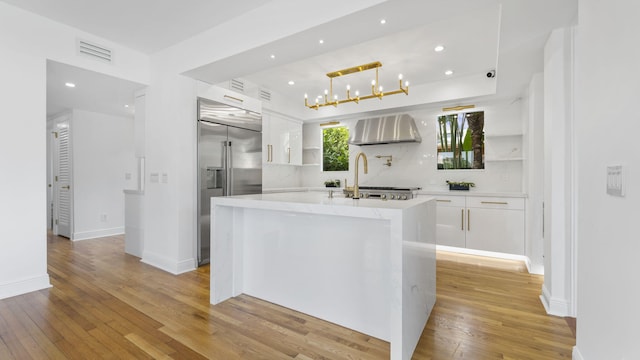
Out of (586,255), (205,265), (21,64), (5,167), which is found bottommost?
(205,265)

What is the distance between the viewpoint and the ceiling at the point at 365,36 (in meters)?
2.13

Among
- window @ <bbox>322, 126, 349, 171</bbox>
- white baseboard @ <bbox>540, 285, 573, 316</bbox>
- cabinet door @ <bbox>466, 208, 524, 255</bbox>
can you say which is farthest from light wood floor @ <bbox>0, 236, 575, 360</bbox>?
window @ <bbox>322, 126, 349, 171</bbox>

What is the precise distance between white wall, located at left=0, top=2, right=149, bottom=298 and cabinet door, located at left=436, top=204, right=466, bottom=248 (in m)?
4.75

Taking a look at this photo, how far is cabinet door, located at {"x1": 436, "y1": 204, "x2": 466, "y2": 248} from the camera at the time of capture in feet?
13.5

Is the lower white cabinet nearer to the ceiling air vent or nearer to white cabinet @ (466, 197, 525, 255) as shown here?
white cabinet @ (466, 197, 525, 255)

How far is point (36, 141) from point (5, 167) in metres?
0.34

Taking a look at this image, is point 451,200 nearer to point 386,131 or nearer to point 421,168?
point 421,168

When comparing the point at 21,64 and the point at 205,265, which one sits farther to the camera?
the point at 205,265

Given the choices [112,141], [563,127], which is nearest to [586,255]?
[563,127]

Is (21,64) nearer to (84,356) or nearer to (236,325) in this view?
(84,356)

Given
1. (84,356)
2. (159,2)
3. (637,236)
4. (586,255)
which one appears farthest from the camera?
(159,2)

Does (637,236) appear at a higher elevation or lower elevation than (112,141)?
lower

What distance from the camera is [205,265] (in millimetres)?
3637

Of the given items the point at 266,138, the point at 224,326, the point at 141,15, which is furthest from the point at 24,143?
the point at 266,138
